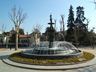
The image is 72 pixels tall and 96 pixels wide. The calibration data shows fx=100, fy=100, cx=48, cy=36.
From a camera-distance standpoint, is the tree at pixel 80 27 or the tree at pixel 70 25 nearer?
the tree at pixel 80 27

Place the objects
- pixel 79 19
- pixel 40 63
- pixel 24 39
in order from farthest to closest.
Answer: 1. pixel 24 39
2. pixel 79 19
3. pixel 40 63

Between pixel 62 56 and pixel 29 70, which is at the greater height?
pixel 62 56

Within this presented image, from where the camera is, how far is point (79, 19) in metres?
43.1

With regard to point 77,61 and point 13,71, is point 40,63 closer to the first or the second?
point 13,71

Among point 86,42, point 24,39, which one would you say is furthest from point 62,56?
point 24,39

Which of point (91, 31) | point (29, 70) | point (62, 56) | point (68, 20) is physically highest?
point (68, 20)

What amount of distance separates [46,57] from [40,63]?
1.19 metres

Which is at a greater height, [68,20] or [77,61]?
[68,20]

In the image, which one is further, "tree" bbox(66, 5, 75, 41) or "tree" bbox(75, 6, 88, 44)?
"tree" bbox(66, 5, 75, 41)

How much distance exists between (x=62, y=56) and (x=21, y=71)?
396cm

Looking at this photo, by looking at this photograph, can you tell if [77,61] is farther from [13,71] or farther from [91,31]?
[91,31]

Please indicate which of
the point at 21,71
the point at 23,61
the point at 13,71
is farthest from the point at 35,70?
the point at 23,61

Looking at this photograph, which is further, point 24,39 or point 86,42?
point 24,39

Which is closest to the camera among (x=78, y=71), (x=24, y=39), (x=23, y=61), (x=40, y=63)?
(x=78, y=71)
